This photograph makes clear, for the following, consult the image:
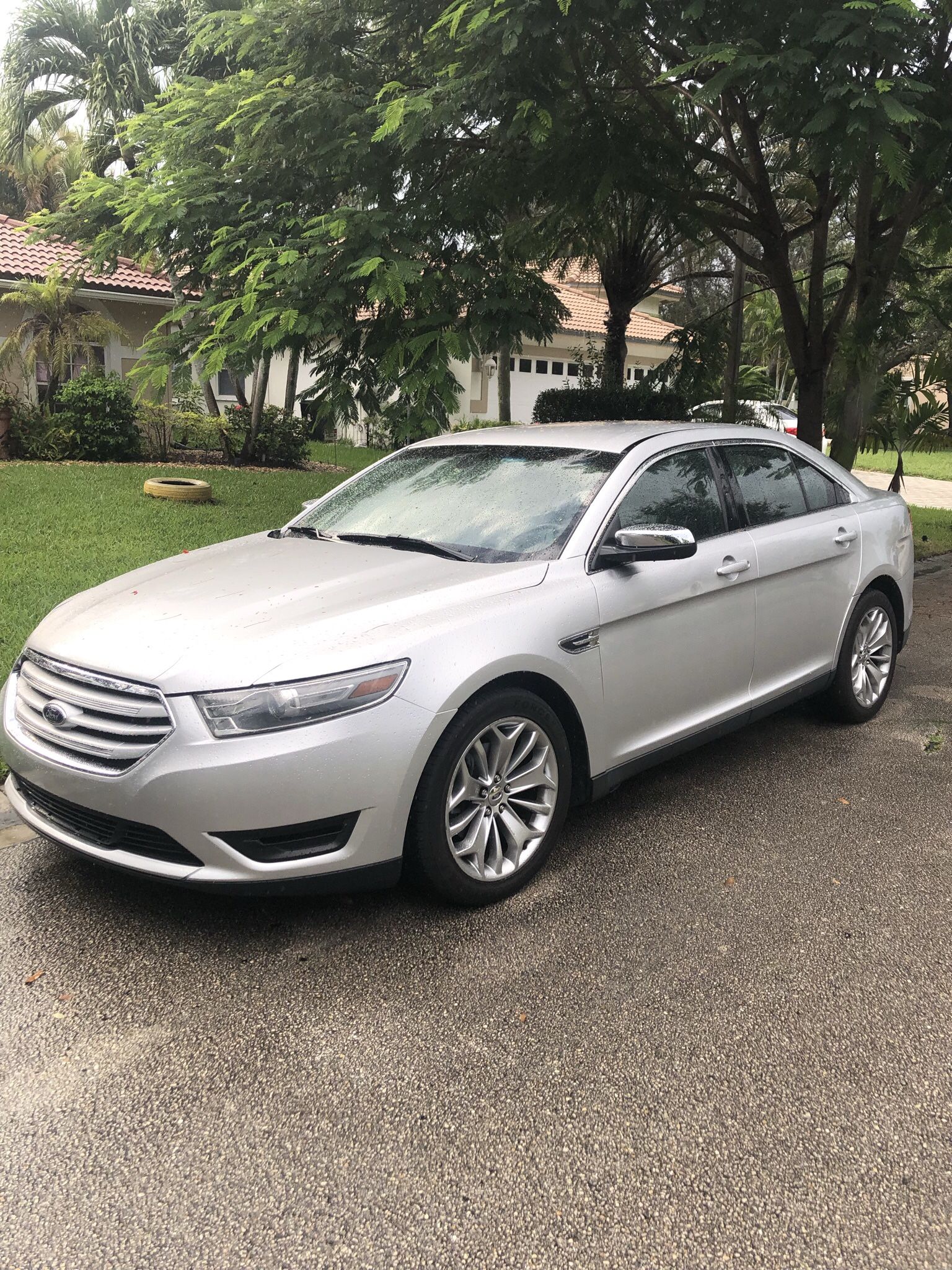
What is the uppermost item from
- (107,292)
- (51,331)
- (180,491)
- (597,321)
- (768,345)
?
(597,321)

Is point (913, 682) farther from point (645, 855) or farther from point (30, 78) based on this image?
point (30, 78)

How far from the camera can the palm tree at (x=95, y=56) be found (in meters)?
18.6

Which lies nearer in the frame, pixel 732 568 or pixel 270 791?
pixel 270 791

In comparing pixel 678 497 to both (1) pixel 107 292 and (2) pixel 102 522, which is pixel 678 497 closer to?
(2) pixel 102 522

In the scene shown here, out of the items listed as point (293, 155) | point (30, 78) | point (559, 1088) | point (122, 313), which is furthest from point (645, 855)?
point (30, 78)

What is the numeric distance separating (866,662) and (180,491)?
9.02 meters

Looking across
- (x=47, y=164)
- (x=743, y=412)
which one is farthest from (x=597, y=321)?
(x=743, y=412)

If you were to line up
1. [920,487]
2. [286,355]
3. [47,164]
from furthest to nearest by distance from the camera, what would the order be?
[47,164], [920,487], [286,355]

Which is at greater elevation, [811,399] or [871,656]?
[811,399]

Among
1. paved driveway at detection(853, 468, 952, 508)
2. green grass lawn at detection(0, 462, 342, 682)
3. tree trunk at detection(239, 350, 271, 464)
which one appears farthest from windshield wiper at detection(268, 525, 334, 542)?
paved driveway at detection(853, 468, 952, 508)

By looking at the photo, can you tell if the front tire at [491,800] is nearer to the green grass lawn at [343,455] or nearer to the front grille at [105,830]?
the front grille at [105,830]

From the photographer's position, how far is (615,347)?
598 inches

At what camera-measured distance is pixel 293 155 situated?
7.46 m

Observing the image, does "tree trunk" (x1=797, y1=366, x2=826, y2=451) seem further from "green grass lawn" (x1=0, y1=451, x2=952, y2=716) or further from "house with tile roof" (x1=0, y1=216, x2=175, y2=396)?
"house with tile roof" (x1=0, y1=216, x2=175, y2=396)
